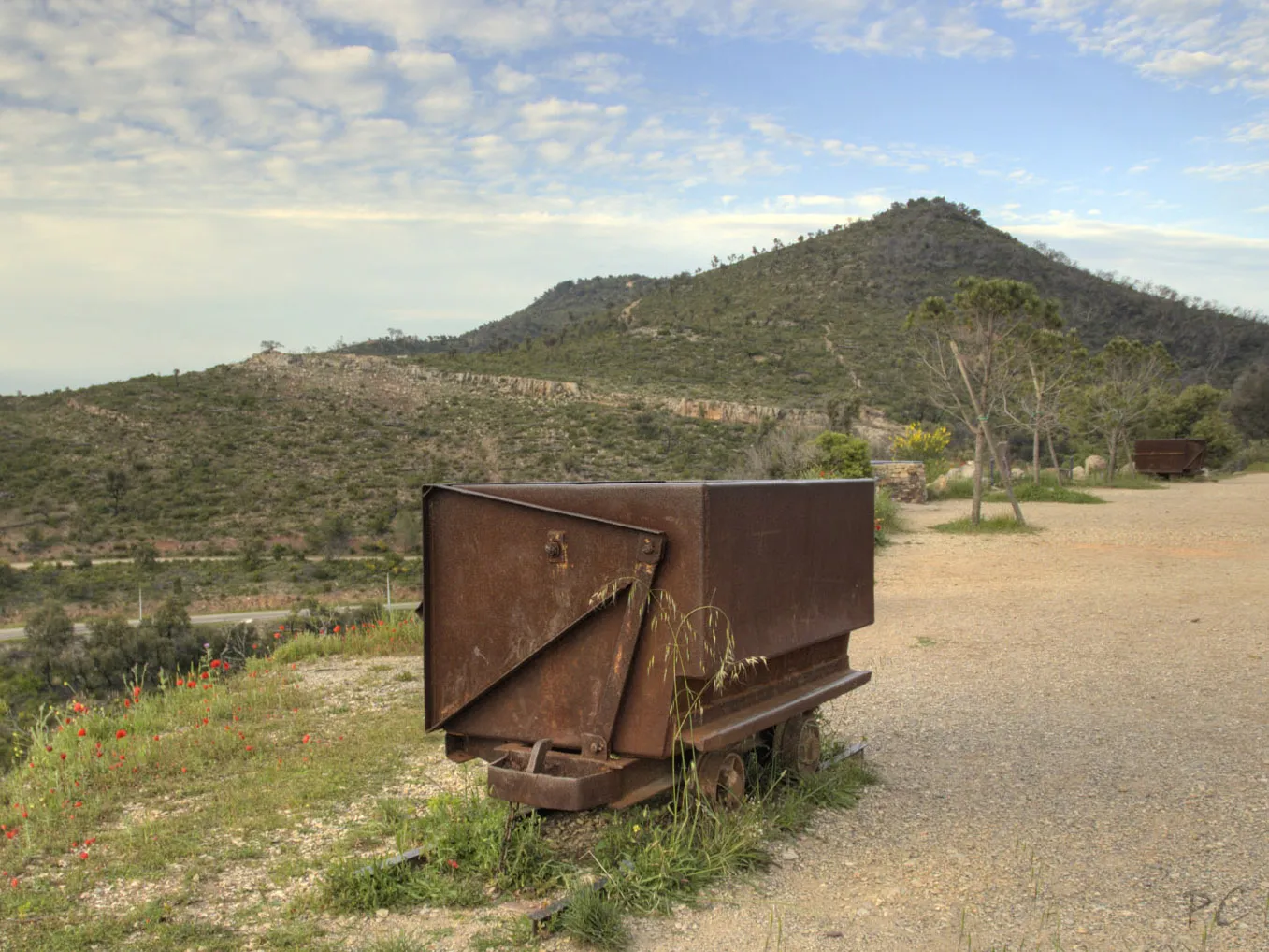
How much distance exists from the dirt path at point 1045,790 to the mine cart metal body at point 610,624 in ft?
2.06

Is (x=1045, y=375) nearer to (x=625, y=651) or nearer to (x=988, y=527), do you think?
(x=988, y=527)

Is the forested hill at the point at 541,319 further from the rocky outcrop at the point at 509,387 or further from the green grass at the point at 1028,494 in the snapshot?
the green grass at the point at 1028,494

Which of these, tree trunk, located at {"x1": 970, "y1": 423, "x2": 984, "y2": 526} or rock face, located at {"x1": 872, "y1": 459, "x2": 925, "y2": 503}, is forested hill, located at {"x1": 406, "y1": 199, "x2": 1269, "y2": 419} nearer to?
rock face, located at {"x1": 872, "y1": 459, "x2": 925, "y2": 503}

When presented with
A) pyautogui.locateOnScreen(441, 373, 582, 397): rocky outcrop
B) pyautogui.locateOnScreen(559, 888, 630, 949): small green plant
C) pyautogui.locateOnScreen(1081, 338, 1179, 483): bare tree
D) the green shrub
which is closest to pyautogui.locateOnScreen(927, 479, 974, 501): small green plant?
the green shrub

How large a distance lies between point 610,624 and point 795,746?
1428 mm

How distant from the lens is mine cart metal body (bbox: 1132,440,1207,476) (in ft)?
97.9

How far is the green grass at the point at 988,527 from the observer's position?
17.4 metres

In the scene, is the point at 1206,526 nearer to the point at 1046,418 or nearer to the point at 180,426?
the point at 1046,418

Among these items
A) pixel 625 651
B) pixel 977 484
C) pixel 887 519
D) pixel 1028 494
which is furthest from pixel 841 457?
pixel 625 651

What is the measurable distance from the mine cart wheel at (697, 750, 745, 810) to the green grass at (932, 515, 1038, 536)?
46.3 ft

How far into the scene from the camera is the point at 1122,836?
438 centimetres

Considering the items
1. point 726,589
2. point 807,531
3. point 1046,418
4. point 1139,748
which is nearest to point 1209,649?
point 1139,748

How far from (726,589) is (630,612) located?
390 millimetres

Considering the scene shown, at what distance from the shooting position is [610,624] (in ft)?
12.9
